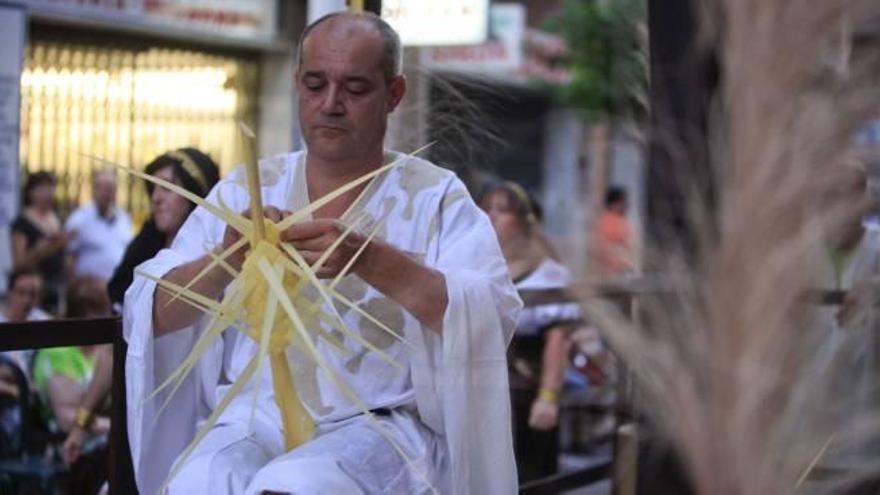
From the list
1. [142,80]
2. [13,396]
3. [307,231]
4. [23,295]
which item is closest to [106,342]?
[307,231]

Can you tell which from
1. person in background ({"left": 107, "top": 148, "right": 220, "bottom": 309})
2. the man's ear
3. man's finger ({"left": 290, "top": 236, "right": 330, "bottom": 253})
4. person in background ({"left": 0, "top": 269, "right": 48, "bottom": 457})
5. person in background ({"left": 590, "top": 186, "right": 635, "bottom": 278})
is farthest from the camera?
person in background ({"left": 0, "top": 269, "right": 48, "bottom": 457})

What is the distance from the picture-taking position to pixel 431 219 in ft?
9.81

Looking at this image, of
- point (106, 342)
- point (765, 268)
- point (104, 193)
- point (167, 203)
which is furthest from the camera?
point (104, 193)

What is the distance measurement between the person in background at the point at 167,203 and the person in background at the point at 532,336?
1894mm

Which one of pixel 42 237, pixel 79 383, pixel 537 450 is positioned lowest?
pixel 537 450

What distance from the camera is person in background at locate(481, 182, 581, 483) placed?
5766 millimetres

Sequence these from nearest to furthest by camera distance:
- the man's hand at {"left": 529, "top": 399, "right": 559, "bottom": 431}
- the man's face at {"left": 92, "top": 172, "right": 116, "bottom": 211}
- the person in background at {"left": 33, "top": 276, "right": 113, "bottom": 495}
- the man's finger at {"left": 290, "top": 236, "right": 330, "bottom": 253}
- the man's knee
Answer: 1. the man's finger at {"left": 290, "top": 236, "right": 330, "bottom": 253}
2. the man's knee
3. the person in background at {"left": 33, "top": 276, "right": 113, "bottom": 495}
4. the man's hand at {"left": 529, "top": 399, "right": 559, "bottom": 431}
5. the man's face at {"left": 92, "top": 172, "right": 116, "bottom": 211}

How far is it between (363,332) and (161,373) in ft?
1.47

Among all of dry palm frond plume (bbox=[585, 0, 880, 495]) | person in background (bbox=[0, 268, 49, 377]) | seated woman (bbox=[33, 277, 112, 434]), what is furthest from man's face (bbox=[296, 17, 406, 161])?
person in background (bbox=[0, 268, 49, 377])

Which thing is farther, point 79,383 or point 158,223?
point 79,383

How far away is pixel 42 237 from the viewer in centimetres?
887

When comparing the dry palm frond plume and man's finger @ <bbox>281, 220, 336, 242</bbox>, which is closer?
the dry palm frond plume

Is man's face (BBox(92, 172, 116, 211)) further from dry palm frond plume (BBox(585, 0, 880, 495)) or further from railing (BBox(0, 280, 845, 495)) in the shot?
dry palm frond plume (BBox(585, 0, 880, 495))

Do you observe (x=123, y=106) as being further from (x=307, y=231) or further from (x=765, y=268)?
(x=765, y=268)
